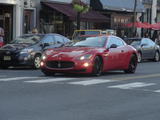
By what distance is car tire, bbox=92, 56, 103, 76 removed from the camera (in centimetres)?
1500

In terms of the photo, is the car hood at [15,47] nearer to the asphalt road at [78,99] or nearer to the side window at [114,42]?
the side window at [114,42]

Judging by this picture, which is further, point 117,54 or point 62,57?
point 117,54

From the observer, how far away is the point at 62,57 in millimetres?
14648

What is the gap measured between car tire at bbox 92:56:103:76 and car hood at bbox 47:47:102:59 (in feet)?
0.89

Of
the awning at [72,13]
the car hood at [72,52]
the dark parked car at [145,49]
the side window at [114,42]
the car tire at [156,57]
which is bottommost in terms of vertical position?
the car tire at [156,57]

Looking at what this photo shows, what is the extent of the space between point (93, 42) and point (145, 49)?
1146cm

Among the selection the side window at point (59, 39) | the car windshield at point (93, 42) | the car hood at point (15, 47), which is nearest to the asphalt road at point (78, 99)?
the car windshield at point (93, 42)

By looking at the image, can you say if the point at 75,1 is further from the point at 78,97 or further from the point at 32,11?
the point at 78,97

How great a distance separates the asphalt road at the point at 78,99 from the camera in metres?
8.49

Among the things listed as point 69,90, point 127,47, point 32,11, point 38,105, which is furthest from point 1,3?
point 38,105

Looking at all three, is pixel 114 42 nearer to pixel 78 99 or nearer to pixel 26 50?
pixel 26 50

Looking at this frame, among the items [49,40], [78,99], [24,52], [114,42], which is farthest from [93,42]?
[78,99]

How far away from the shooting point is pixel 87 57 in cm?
1477

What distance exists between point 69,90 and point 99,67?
3852 millimetres
